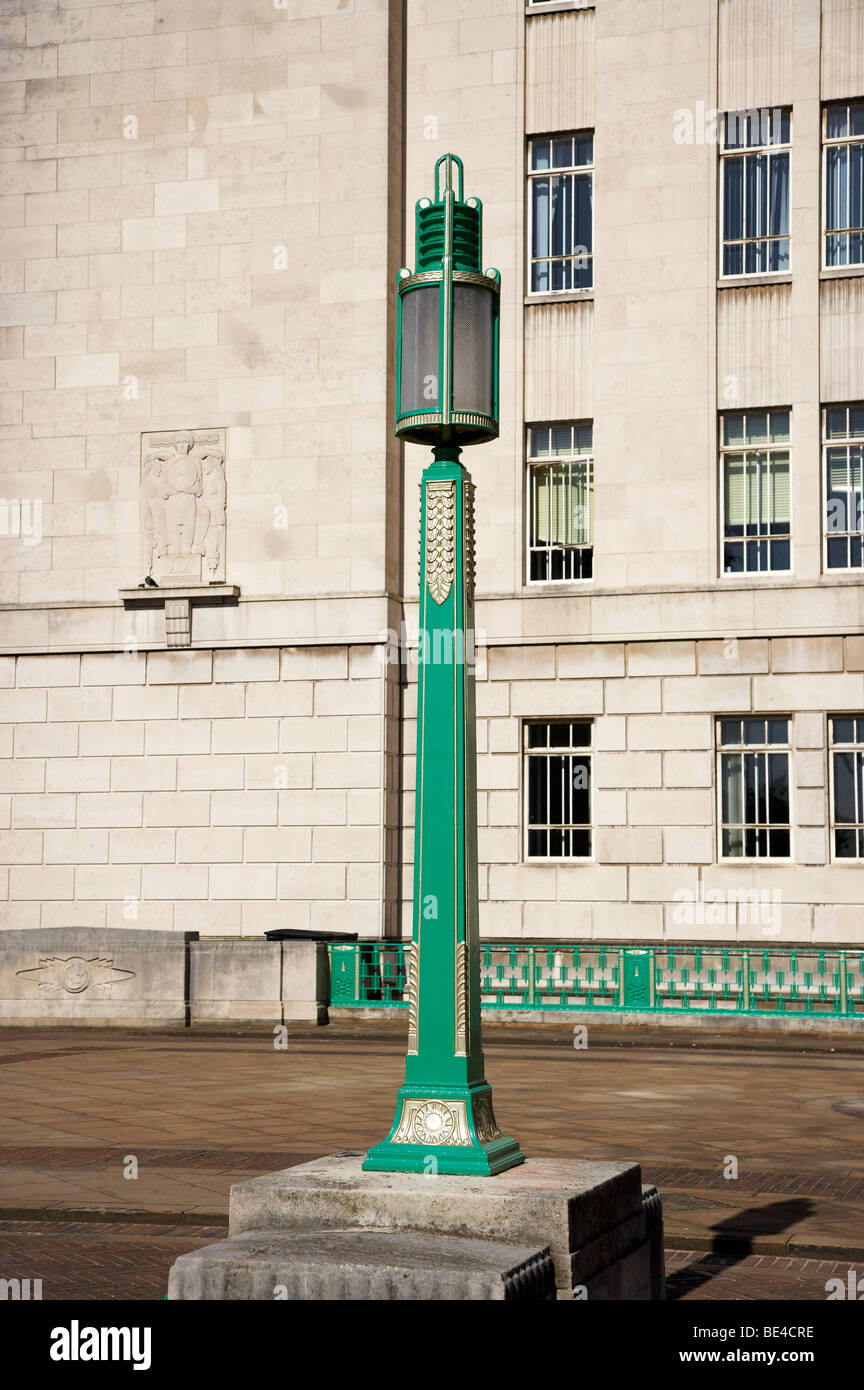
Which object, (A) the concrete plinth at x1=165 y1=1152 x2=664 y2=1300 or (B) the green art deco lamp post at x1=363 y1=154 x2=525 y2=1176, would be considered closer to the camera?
(A) the concrete plinth at x1=165 y1=1152 x2=664 y2=1300

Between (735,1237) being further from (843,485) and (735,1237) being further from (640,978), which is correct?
(843,485)

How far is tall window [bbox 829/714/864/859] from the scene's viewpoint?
24.9 meters

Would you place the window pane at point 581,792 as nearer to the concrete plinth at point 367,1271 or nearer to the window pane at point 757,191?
the window pane at point 757,191

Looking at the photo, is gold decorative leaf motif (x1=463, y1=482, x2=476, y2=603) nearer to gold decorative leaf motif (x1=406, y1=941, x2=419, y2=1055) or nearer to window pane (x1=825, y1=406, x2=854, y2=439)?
gold decorative leaf motif (x1=406, y1=941, x2=419, y2=1055)

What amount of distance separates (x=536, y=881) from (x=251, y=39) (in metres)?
15.2

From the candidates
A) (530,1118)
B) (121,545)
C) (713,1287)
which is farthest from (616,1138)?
(121,545)

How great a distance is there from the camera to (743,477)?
2614cm

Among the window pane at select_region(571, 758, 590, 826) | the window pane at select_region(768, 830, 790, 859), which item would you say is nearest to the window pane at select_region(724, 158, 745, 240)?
the window pane at select_region(571, 758, 590, 826)

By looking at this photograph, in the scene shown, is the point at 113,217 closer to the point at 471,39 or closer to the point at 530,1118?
the point at 471,39

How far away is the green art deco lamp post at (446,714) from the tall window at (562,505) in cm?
1975

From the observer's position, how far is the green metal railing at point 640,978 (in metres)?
23.0

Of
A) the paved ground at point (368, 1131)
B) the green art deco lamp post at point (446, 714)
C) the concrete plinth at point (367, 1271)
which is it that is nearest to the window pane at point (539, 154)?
the paved ground at point (368, 1131)

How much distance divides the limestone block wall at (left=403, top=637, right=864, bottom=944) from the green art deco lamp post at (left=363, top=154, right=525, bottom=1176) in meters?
18.7

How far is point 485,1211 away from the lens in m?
6.01
